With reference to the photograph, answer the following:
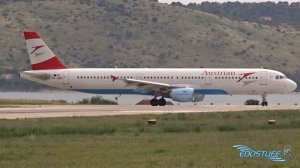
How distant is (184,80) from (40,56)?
12.1m

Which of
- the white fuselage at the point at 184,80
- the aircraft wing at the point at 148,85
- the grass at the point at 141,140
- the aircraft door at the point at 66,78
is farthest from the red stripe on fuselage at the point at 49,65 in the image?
the grass at the point at 141,140

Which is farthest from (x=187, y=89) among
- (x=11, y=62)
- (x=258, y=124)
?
(x=11, y=62)

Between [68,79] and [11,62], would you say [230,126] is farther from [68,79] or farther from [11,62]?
[11,62]

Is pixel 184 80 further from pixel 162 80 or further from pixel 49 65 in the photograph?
pixel 49 65

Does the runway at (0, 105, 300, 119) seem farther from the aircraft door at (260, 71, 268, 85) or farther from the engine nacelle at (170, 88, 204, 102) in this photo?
the aircraft door at (260, 71, 268, 85)

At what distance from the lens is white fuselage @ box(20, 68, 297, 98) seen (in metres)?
68.2

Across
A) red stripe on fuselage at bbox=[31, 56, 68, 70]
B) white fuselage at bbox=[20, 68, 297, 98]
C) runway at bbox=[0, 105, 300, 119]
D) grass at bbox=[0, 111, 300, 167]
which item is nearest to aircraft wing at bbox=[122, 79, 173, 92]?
white fuselage at bbox=[20, 68, 297, 98]

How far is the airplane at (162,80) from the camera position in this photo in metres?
68.2

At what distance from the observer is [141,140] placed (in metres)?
32.7

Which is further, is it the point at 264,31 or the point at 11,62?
the point at 264,31

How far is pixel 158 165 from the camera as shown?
25.2m

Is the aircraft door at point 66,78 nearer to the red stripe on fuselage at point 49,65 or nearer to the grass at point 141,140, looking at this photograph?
the red stripe on fuselage at point 49,65

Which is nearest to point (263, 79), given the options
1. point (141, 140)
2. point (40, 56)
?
point (40, 56)

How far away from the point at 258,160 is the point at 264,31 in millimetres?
175524
